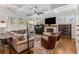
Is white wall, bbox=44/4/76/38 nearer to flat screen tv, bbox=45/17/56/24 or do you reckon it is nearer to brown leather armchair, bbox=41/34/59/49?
flat screen tv, bbox=45/17/56/24

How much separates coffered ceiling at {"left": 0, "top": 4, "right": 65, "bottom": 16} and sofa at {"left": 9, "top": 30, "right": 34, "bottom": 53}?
0.40 meters

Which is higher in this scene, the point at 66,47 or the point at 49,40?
the point at 49,40

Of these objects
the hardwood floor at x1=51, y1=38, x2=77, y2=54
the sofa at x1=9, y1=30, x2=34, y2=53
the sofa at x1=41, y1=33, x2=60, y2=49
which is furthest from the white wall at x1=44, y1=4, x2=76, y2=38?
the sofa at x1=9, y1=30, x2=34, y2=53

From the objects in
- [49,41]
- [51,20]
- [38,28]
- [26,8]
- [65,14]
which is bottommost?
[49,41]


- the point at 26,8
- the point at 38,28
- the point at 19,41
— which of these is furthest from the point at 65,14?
the point at 19,41

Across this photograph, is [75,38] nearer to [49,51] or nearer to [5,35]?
[49,51]

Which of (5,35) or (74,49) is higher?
(5,35)

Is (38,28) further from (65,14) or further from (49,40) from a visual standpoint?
(65,14)

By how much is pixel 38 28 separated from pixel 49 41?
0.34 m

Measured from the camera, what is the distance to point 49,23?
103 inches

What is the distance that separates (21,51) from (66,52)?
0.89m

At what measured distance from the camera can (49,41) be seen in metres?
2.64

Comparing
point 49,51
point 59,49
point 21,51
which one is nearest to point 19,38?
point 21,51
